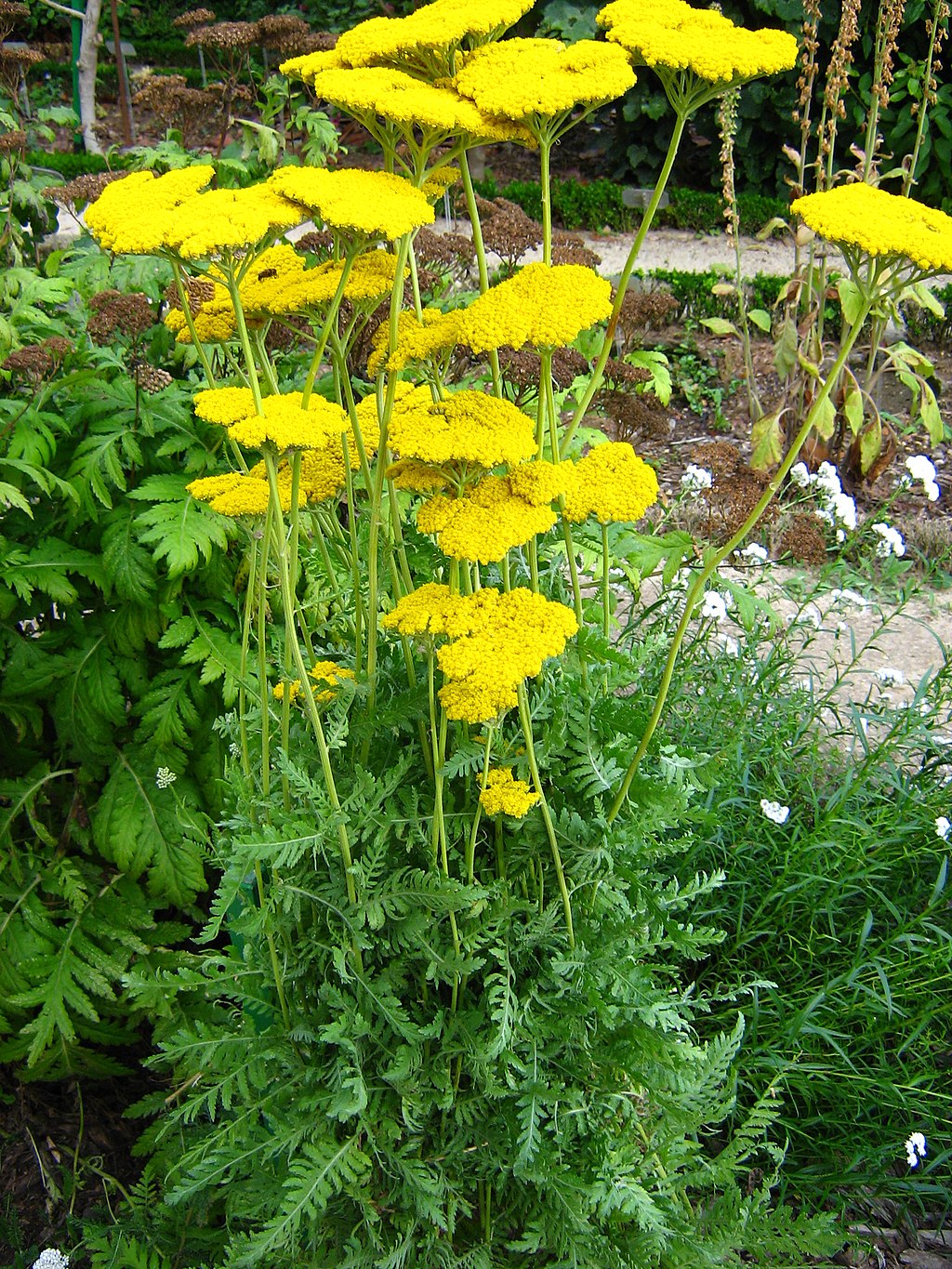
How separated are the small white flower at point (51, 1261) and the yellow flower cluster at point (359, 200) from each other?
2.03m

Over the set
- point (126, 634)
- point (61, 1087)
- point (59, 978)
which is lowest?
point (61, 1087)

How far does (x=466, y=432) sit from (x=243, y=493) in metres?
0.37

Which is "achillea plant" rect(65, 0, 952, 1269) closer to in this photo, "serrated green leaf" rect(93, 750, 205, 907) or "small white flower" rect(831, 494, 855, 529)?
"serrated green leaf" rect(93, 750, 205, 907)

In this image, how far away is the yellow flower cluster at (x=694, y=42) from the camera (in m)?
1.37

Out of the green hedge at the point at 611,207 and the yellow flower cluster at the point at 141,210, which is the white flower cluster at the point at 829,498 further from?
the green hedge at the point at 611,207

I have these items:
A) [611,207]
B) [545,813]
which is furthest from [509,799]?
[611,207]

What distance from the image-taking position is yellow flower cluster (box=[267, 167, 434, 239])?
1.25 metres

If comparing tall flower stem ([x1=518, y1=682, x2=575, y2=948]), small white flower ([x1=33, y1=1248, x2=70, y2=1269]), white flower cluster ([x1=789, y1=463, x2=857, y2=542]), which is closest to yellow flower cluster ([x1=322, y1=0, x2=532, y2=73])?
tall flower stem ([x1=518, y1=682, x2=575, y2=948])

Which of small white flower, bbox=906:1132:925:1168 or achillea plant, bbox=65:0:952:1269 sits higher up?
achillea plant, bbox=65:0:952:1269

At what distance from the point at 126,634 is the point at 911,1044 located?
189cm

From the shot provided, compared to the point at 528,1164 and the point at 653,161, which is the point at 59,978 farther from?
the point at 653,161

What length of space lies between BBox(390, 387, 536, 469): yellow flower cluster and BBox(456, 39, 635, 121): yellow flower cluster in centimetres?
35

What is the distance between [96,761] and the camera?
7.98 feet

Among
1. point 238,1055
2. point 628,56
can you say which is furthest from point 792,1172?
point 628,56
